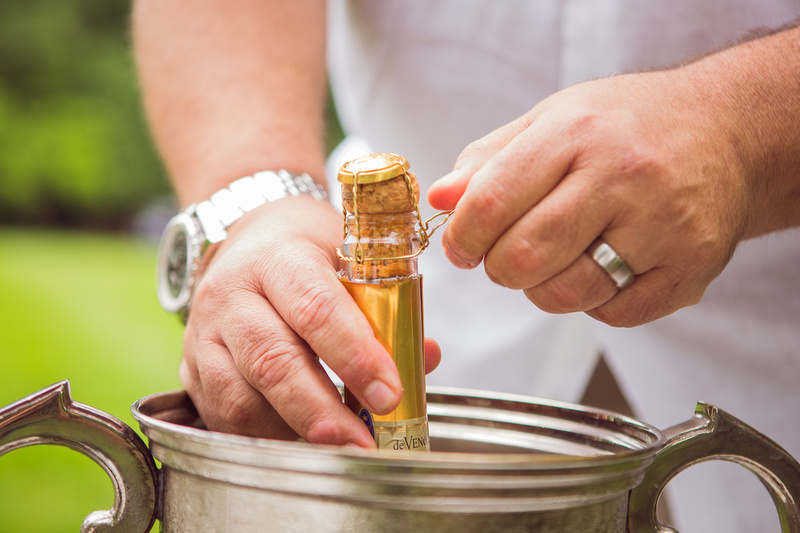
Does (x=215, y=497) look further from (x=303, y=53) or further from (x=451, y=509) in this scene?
(x=303, y=53)

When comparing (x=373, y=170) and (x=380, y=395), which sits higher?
(x=373, y=170)

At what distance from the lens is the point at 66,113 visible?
1083 cm

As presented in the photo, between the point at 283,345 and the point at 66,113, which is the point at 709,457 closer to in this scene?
the point at 283,345

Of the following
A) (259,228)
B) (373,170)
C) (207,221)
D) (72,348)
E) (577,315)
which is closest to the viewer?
(373,170)

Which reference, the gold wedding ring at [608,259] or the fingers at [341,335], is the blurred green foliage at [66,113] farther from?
the gold wedding ring at [608,259]

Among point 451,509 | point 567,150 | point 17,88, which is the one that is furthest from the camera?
point 17,88

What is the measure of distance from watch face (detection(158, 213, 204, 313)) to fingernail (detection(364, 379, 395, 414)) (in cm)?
39

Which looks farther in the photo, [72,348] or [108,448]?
[72,348]

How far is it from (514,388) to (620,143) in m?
0.88

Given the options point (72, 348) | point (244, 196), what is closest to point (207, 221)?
point (244, 196)

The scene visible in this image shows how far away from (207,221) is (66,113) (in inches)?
445

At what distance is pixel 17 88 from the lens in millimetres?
10953

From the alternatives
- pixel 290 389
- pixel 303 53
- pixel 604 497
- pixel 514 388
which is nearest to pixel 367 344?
pixel 290 389

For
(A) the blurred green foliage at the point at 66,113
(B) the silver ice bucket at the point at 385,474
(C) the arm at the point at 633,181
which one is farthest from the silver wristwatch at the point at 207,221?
(A) the blurred green foliage at the point at 66,113
